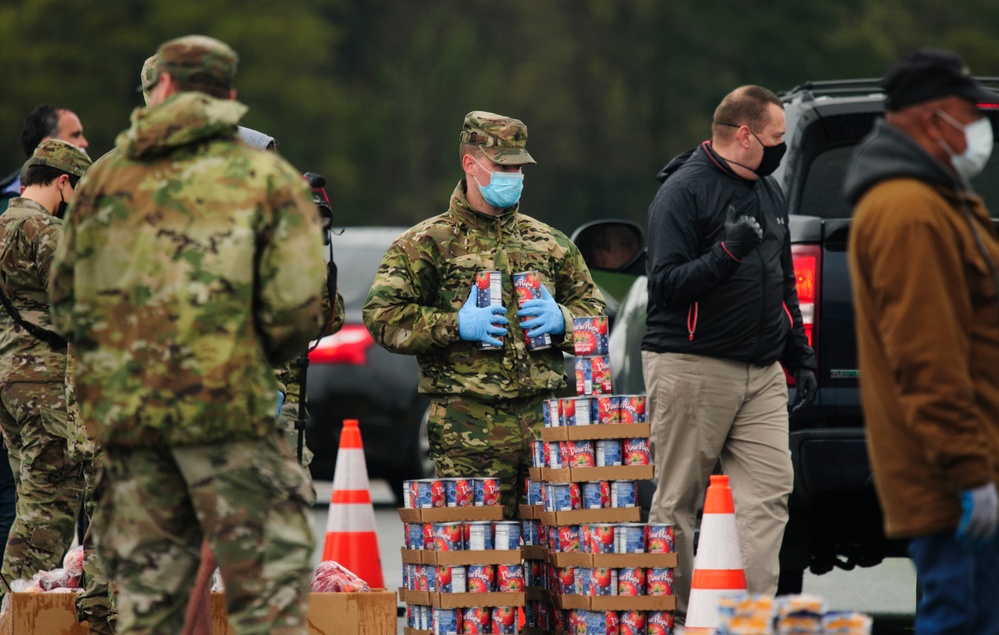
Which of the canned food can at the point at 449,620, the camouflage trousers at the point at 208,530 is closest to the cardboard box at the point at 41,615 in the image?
the canned food can at the point at 449,620

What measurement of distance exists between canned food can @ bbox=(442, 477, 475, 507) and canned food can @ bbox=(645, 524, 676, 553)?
69 centimetres

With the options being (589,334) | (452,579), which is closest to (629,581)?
(452,579)

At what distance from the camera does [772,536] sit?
7281mm

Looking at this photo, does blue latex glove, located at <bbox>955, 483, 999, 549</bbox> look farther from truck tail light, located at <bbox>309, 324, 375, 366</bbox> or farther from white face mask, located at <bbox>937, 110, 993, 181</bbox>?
truck tail light, located at <bbox>309, 324, 375, 366</bbox>

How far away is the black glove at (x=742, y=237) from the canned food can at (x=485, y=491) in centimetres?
128

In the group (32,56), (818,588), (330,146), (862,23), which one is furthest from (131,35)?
(818,588)

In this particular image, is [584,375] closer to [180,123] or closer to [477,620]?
[477,620]

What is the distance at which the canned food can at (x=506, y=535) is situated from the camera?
696cm

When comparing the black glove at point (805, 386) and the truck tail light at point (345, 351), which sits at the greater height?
the truck tail light at point (345, 351)

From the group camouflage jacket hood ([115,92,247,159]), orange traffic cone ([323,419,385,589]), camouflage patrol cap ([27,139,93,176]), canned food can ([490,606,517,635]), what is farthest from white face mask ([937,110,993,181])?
orange traffic cone ([323,419,385,589])

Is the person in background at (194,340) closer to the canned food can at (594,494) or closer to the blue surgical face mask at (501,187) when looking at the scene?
the canned food can at (594,494)

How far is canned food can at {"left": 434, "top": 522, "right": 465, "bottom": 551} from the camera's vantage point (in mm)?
6977

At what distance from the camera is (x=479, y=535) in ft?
22.8

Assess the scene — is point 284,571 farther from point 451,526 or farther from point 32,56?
point 32,56
